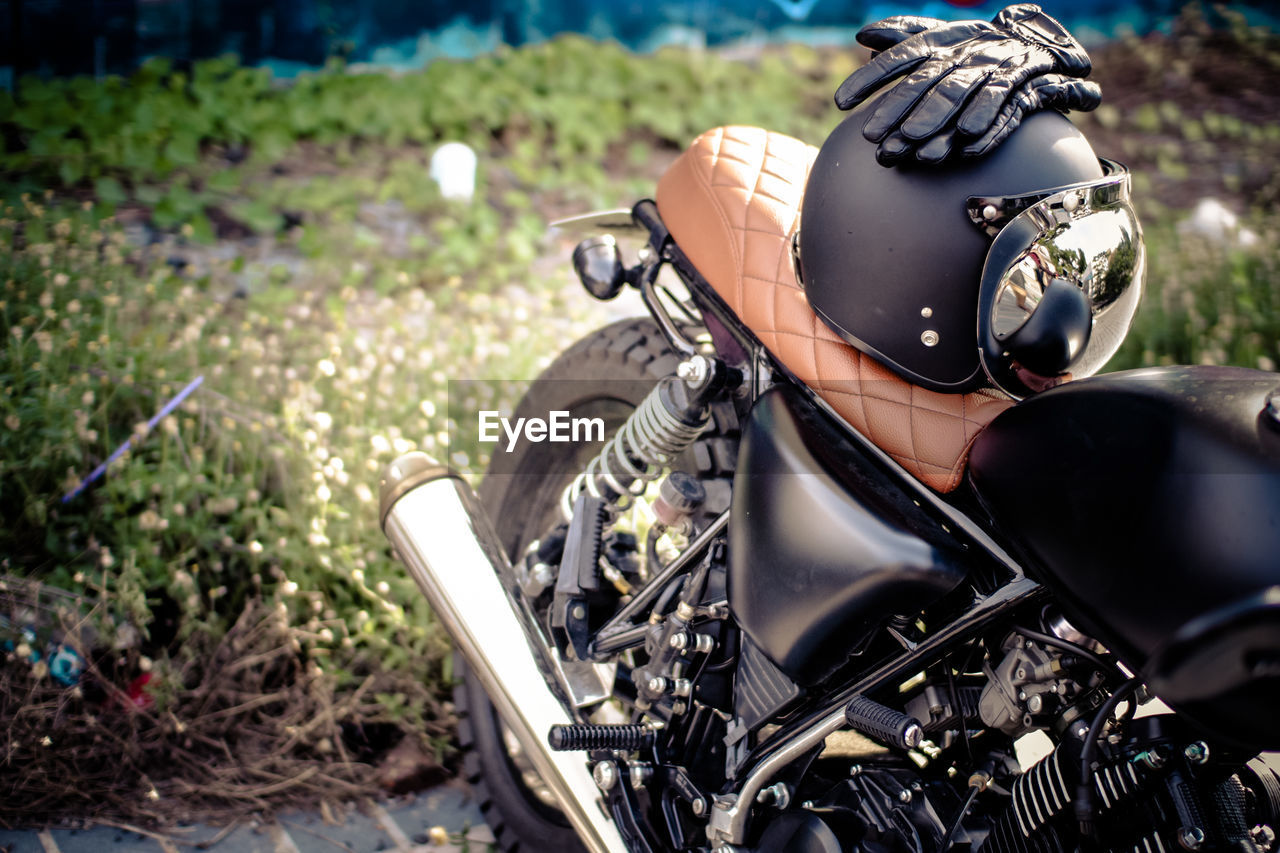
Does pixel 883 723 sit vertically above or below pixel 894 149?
below

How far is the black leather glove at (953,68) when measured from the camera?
53.7 inches

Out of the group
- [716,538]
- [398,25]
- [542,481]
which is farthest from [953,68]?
[398,25]

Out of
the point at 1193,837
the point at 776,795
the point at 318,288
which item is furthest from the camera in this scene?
the point at 318,288

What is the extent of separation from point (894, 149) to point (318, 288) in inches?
117

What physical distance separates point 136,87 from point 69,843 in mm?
3332

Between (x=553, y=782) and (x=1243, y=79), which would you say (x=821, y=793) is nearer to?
(x=553, y=782)

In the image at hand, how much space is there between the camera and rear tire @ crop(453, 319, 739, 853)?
6.80ft

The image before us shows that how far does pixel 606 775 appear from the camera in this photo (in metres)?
1.71

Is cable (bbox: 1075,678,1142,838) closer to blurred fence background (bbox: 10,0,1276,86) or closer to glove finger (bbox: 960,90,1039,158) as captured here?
glove finger (bbox: 960,90,1039,158)

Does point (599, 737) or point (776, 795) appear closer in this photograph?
point (776, 795)

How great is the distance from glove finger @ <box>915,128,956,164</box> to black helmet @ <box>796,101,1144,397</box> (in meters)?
0.05

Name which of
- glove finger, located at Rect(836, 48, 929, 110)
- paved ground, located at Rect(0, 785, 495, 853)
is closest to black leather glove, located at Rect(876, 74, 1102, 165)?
glove finger, located at Rect(836, 48, 929, 110)

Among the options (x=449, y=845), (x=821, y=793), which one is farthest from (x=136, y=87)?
(x=821, y=793)

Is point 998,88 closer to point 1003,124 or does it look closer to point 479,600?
point 1003,124
